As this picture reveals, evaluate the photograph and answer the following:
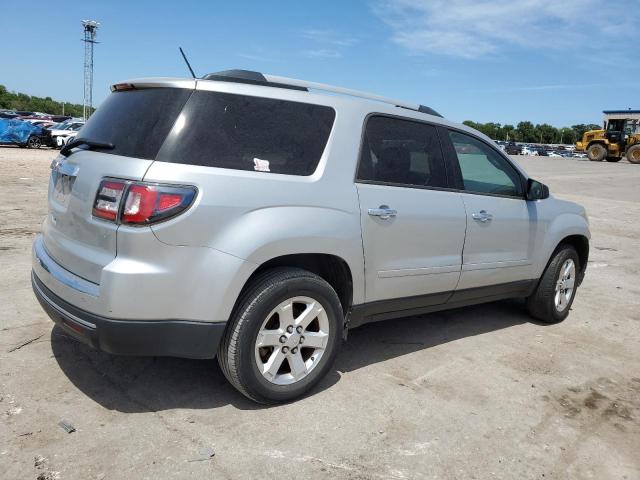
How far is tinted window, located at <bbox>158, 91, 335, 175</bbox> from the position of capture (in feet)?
9.60

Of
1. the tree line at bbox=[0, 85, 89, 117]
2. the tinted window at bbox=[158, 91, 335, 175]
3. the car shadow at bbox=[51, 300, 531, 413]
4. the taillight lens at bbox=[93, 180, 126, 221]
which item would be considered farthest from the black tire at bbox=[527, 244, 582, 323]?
the tree line at bbox=[0, 85, 89, 117]

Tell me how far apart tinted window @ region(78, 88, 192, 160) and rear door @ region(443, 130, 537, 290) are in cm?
212

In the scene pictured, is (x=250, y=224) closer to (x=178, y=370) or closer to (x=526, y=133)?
(x=178, y=370)

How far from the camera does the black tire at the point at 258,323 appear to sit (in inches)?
119

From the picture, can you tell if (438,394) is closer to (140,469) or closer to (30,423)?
(140,469)

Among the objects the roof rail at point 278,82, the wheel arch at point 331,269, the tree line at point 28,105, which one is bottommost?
the wheel arch at point 331,269

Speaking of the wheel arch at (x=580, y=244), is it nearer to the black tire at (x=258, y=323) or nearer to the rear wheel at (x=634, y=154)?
the black tire at (x=258, y=323)

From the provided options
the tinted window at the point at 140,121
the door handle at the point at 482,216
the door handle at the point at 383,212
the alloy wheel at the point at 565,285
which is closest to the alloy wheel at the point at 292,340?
the door handle at the point at 383,212

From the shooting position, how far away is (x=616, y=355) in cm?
457

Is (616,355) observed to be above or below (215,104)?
below

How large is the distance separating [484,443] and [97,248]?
7.51 feet

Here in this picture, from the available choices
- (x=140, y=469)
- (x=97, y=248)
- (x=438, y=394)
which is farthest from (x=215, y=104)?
(x=438, y=394)

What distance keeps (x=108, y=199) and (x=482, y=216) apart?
2728 mm

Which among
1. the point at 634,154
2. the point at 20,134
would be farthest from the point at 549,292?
the point at 634,154
